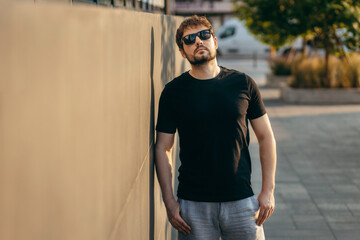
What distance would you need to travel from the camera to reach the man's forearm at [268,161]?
3076mm

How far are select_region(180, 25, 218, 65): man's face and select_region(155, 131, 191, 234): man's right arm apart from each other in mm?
409

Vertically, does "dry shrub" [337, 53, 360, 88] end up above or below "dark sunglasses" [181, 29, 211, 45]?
below

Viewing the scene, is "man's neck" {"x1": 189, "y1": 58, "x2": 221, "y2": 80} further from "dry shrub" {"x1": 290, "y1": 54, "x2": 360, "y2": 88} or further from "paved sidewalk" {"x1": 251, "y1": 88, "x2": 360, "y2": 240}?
"dry shrub" {"x1": 290, "y1": 54, "x2": 360, "y2": 88}

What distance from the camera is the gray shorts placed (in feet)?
9.68

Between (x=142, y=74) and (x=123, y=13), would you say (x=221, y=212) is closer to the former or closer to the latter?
(x=142, y=74)

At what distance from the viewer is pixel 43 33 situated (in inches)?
41.4

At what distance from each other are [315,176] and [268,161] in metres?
4.84

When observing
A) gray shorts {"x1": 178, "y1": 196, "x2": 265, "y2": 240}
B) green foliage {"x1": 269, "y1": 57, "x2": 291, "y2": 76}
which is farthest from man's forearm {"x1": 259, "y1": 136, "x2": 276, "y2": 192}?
green foliage {"x1": 269, "y1": 57, "x2": 291, "y2": 76}

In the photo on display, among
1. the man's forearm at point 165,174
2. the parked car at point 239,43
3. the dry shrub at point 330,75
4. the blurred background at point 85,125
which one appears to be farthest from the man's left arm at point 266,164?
the parked car at point 239,43

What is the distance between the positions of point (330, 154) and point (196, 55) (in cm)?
671

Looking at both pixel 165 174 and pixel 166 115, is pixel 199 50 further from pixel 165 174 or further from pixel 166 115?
pixel 165 174

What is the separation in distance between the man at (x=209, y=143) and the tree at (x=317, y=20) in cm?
1239

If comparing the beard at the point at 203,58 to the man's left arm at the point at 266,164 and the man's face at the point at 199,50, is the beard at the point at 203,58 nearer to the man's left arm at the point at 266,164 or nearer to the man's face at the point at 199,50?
the man's face at the point at 199,50

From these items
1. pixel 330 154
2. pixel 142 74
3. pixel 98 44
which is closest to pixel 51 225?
pixel 98 44
